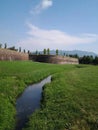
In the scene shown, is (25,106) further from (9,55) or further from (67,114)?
(9,55)

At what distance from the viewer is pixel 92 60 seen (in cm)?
12800

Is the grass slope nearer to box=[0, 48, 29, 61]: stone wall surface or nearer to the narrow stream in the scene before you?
the narrow stream

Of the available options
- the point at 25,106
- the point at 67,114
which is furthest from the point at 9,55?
the point at 67,114

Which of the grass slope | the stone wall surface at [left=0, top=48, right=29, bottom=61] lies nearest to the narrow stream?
the grass slope

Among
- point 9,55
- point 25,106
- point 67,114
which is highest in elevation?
point 9,55

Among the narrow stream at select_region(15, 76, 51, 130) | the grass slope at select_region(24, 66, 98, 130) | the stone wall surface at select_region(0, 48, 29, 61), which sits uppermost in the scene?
the stone wall surface at select_region(0, 48, 29, 61)

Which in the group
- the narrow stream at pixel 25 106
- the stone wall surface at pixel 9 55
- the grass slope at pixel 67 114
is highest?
the stone wall surface at pixel 9 55

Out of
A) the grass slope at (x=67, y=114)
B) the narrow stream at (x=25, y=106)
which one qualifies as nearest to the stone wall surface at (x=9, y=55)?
the narrow stream at (x=25, y=106)

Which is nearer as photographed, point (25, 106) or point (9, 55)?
point (25, 106)

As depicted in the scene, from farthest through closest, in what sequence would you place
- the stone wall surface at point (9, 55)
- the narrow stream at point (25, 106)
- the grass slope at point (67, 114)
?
the stone wall surface at point (9, 55) < the narrow stream at point (25, 106) < the grass slope at point (67, 114)

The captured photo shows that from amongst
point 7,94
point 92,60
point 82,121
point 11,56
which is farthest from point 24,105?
point 92,60

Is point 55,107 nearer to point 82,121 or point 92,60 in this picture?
point 82,121

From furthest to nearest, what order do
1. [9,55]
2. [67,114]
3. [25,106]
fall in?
[9,55]
[25,106]
[67,114]

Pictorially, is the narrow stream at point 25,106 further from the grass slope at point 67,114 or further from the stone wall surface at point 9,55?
the stone wall surface at point 9,55
